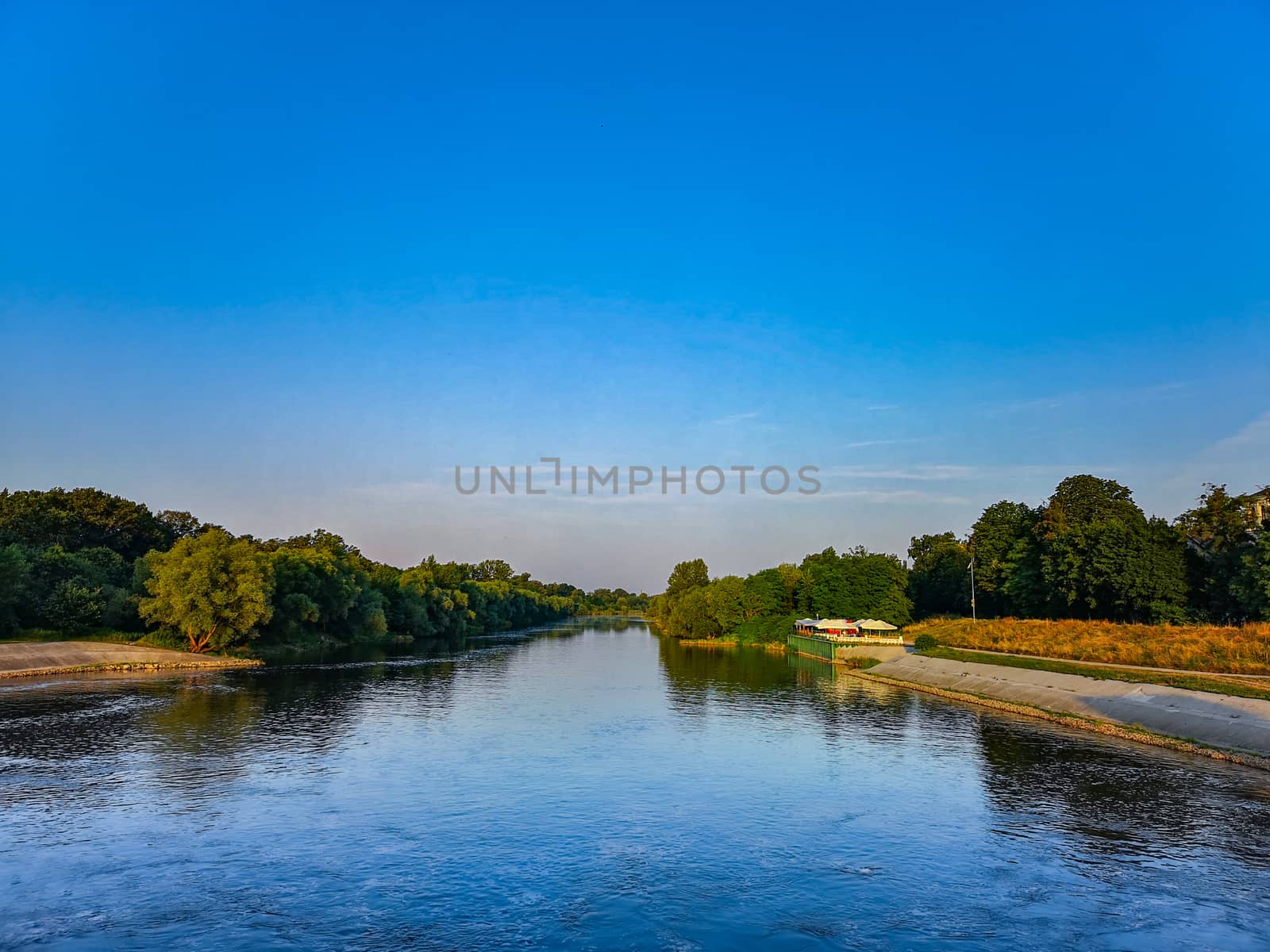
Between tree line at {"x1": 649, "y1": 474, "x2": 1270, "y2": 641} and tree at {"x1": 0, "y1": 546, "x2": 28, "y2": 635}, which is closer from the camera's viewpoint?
tree at {"x1": 0, "y1": 546, "x2": 28, "y2": 635}

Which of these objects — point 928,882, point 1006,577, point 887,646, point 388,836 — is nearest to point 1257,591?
point 887,646

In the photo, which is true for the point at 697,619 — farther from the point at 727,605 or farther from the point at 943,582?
the point at 943,582

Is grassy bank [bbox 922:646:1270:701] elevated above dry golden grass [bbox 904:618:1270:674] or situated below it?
below

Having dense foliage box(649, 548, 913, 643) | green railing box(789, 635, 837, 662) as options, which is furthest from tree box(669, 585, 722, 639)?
green railing box(789, 635, 837, 662)

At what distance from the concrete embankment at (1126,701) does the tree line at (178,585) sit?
72.7 meters

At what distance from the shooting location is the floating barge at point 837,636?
10188cm

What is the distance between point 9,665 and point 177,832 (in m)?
55.1

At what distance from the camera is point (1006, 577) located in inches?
Answer: 4700

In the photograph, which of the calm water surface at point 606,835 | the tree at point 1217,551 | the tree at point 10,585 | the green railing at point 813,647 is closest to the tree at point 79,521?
the tree at point 10,585

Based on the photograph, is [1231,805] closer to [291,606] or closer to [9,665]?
[9,665]

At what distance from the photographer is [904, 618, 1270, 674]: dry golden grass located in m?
53.2

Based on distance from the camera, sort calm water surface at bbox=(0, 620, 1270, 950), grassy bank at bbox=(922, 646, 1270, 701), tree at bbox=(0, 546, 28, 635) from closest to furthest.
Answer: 1. calm water surface at bbox=(0, 620, 1270, 950)
2. grassy bank at bbox=(922, 646, 1270, 701)
3. tree at bbox=(0, 546, 28, 635)

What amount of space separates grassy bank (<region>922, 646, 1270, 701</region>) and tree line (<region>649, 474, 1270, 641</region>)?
1689cm

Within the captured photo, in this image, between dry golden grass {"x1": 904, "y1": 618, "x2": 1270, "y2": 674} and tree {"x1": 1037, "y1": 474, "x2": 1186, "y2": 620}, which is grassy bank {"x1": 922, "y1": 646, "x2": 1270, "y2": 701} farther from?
tree {"x1": 1037, "y1": 474, "x2": 1186, "y2": 620}
